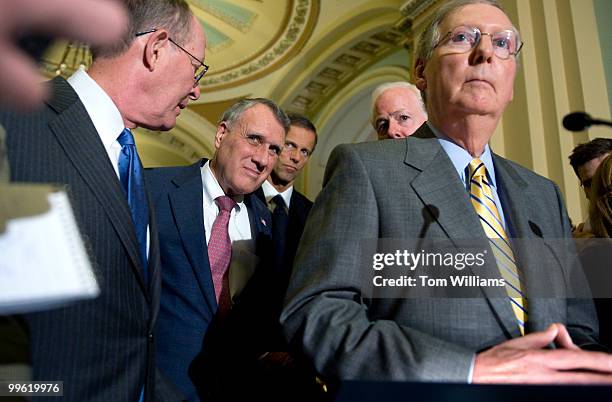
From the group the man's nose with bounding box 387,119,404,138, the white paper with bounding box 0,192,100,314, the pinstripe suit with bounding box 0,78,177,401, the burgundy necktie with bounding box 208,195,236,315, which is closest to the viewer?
the white paper with bounding box 0,192,100,314

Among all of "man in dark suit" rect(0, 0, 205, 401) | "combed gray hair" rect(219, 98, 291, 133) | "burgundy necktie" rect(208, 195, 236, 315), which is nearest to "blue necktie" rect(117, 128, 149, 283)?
"man in dark suit" rect(0, 0, 205, 401)

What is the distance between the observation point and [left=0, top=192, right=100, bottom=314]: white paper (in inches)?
22.4

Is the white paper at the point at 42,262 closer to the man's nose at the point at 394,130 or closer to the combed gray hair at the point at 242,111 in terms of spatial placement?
the combed gray hair at the point at 242,111

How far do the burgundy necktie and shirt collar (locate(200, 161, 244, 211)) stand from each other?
0.06 meters

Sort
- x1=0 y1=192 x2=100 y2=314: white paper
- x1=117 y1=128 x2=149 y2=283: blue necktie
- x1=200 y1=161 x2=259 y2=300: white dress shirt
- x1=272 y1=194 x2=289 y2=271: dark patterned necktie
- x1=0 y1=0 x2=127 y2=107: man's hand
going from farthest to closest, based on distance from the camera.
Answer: x1=272 y1=194 x2=289 y2=271: dark patterned necktie, x1=200 y1=161 x2=259 y2=300: white dress shirt, x1=117 y1=128 x2=149 y2=283: blue necktie, x1=0 y1=192 x2=100 y2=314: white paper, x1=0 y1=0 x2=127 y2=107: man's hand

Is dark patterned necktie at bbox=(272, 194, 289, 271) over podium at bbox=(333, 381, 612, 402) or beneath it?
over

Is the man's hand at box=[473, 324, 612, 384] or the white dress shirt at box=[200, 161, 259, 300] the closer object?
the man's hand at box=[473, 324, 612, 384]

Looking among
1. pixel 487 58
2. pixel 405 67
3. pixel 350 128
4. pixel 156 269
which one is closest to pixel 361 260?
pixel 156 269

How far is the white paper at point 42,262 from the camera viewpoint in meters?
0.57

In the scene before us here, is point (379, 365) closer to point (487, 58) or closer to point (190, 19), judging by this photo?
point (487, 58)

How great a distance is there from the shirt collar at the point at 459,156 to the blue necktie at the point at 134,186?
85 cm

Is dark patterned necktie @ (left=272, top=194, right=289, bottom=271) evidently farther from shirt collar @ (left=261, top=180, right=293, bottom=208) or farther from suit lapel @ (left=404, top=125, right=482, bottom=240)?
suit lapel @ (left=404, top=125, right=482, bottom=240)

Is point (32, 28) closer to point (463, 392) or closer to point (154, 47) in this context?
point (463, 392)

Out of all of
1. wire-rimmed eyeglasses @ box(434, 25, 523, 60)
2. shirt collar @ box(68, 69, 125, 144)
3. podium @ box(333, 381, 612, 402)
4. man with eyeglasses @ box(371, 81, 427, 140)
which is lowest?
podium @ box(333, 381, 612, 402)
